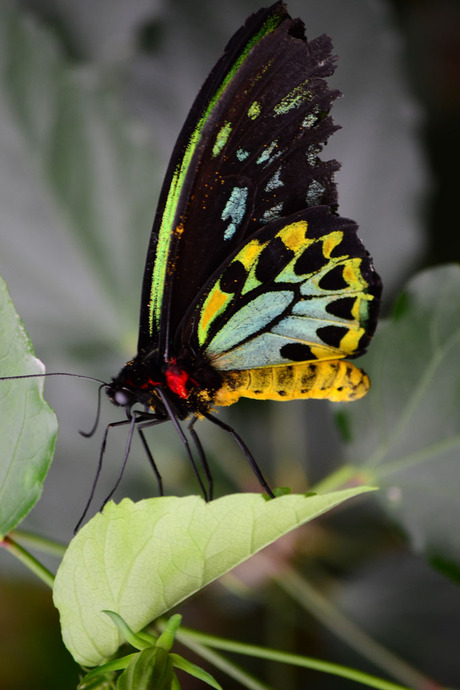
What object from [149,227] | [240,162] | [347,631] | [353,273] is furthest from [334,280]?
[347,631]

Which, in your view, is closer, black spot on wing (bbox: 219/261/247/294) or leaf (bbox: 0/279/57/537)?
leaf (bbox: 0/279/57/537)

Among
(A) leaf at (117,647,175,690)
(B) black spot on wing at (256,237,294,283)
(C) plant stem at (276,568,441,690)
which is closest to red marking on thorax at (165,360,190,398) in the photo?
(B) black spot on wing at (256,237,294,283)

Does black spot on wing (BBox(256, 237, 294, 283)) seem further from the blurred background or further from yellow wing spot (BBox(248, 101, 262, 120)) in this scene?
the blurred background

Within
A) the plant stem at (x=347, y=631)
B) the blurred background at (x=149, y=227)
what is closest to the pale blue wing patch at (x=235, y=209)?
the blurred background at (x=149, y=227)

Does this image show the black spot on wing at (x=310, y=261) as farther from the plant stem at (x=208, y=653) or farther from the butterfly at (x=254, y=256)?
the plant stem at (x=208, y=653)

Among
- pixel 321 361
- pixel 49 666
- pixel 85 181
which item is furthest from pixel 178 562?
pixel 49 666

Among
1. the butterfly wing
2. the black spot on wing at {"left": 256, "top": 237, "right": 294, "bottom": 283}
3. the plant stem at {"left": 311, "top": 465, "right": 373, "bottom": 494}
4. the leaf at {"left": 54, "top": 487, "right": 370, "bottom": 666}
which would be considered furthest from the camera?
the plant stem at {"left": 311, "top": 465, "right": 373, "bottom": 494}

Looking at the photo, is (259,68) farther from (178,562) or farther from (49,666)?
(49,666)
